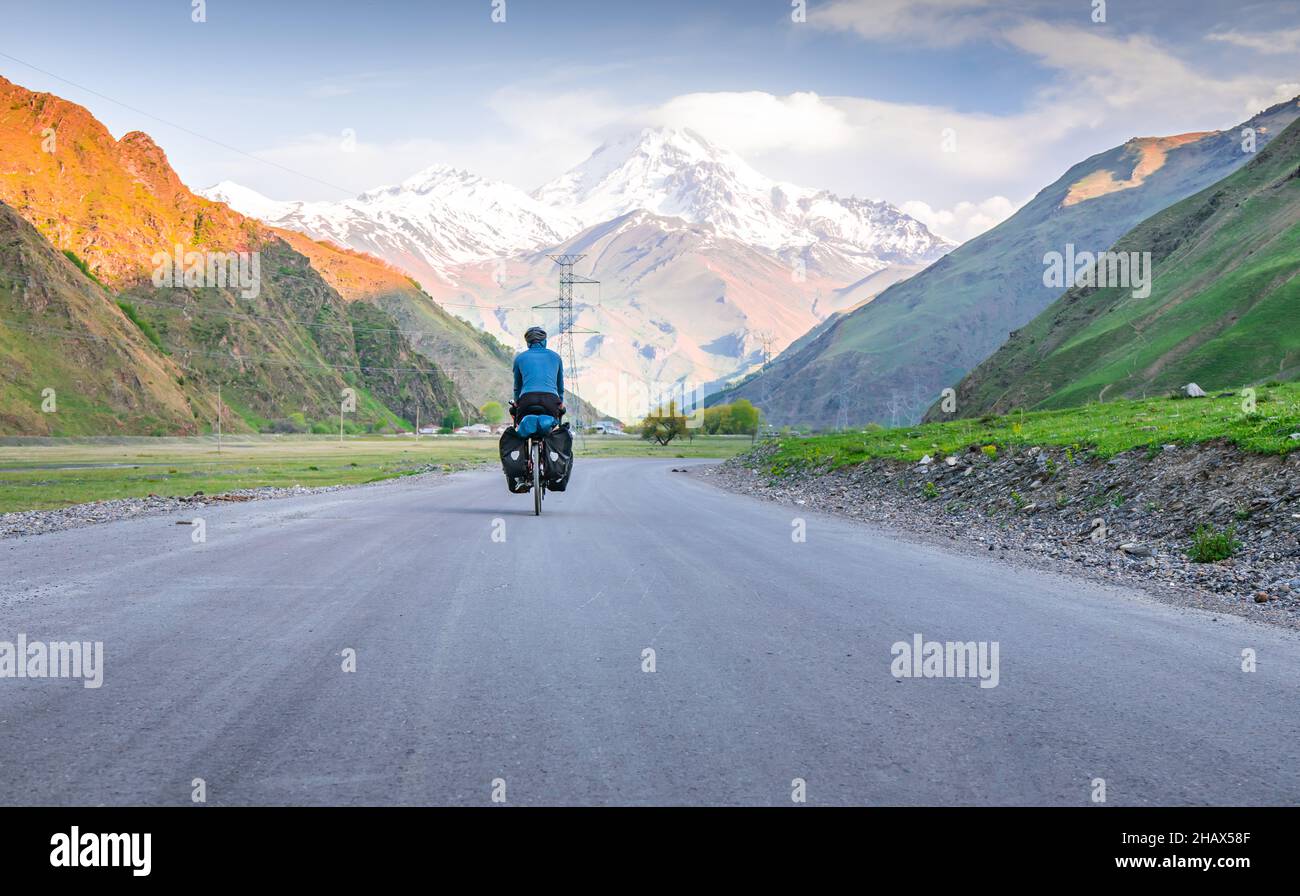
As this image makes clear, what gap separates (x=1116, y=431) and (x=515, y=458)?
41.3ft

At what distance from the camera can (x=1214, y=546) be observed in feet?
41.9

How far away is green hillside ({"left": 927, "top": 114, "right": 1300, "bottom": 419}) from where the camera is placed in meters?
48.6

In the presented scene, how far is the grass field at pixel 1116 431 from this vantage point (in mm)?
16484

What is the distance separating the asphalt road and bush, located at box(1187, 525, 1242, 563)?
232 cm

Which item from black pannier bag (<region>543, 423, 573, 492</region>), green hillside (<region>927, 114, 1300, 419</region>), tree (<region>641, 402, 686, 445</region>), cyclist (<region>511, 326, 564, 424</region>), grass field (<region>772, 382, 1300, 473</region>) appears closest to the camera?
grass field (<region>772, 382, 1300, 473</region>)

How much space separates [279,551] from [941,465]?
54.6 feet

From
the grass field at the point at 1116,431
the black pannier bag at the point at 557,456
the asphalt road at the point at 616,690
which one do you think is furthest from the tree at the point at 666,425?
the asphalt road at the point at 616,690

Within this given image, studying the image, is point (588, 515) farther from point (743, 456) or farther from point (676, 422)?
point (676, 422)

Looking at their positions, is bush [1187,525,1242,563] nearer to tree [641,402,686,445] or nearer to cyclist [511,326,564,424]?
cyclist [511,326,564,424]

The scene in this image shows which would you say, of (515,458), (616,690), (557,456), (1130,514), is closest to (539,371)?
(557,456)

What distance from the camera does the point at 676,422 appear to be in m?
148

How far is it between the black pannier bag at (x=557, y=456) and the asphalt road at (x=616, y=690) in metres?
5.78

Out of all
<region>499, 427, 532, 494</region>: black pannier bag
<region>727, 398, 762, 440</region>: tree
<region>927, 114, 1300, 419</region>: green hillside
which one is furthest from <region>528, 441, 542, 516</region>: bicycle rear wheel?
<region>727, 398, 762, 440</region>: tree
